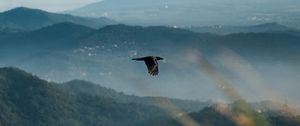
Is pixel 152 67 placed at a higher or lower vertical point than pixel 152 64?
lower
